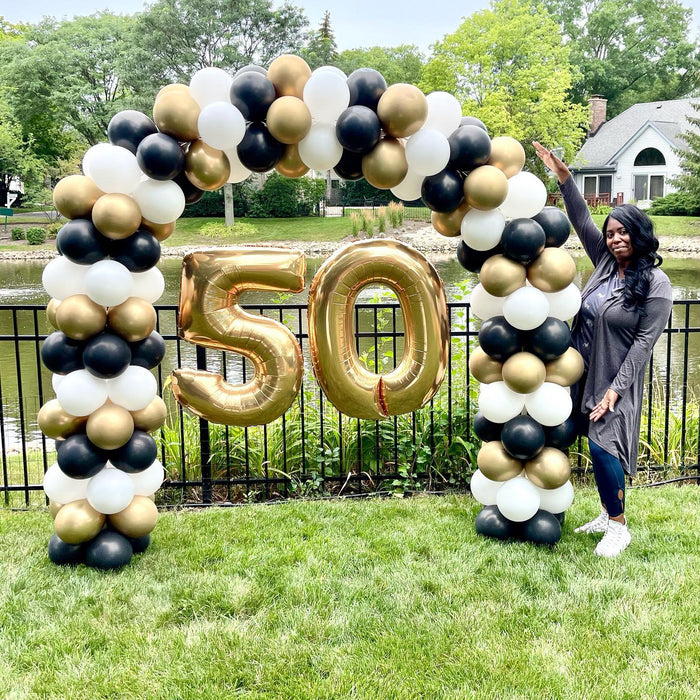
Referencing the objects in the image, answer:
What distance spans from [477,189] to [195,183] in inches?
57.4

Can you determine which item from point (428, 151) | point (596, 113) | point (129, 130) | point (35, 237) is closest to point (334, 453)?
point (428, 151)

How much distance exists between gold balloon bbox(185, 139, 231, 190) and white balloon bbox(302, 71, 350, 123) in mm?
534

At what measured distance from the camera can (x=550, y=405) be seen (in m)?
3.80

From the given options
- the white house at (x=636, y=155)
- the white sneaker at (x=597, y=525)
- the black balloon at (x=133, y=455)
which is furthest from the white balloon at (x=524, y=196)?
the white house at (x=636, y=155)

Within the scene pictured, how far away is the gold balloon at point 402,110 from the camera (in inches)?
139

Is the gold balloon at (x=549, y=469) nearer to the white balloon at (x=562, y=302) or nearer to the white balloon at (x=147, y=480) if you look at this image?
the white balloon at (x=562, y=302)

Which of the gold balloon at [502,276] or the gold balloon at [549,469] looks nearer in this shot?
the gold balloon at [502,276]

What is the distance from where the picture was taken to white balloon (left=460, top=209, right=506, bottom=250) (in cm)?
375

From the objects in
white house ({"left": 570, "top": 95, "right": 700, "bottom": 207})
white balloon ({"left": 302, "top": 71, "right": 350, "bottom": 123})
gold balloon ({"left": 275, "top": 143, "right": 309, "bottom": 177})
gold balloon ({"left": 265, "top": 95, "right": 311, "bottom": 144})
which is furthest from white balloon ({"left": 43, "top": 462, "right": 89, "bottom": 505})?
white house ({"left": 570, "top": 95, "right": 700, "bottom": 207})

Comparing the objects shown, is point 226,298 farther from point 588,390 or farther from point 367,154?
point 588,390

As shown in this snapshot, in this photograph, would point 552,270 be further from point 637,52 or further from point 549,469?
point 637,52

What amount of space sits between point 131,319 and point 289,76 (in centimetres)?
148

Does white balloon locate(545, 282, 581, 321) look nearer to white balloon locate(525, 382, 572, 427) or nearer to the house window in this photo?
white balloon locate(525, 382, 572, 427)

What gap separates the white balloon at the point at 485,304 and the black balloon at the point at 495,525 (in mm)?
1107
